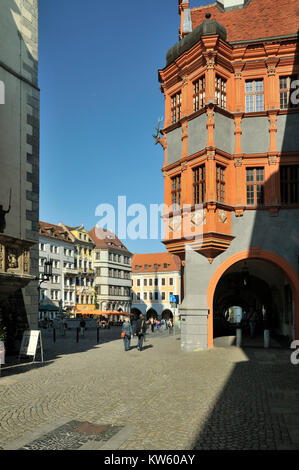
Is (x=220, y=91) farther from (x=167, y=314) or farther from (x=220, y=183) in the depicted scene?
(x=167, y=314)

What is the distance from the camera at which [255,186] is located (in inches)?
811

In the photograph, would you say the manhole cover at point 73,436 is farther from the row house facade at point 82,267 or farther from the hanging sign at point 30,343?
the row house facade at point 82,267

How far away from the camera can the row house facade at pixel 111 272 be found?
87.6 meters

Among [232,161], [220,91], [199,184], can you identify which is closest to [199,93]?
[220,91]

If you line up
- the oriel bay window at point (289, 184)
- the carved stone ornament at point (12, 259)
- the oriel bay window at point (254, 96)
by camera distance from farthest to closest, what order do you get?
the oriel bay window at point (254, 96), the oriel bay window at point (289, 184), the carved stone ornament at point (12, 259)

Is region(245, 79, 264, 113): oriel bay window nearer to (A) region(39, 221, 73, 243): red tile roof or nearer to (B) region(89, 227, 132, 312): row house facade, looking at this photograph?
(A) region(39, 221, 73, 243): red tile roof

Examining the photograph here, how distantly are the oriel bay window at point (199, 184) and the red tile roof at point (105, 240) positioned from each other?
228 ft

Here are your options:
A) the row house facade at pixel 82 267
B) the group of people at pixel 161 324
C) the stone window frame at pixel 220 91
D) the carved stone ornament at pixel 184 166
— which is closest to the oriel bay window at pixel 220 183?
the carved stone ornament at pixel 184 166

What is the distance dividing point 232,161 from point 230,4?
1023 centimetres

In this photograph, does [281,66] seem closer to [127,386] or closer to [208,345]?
[208,345]

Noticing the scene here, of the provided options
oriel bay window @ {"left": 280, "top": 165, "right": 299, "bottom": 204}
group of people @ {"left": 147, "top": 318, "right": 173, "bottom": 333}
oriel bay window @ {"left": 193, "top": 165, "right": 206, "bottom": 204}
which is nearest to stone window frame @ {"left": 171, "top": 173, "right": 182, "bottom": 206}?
oriel bay window @ {"left": 193, "top": 165, "right": 206, "bottom": 204}

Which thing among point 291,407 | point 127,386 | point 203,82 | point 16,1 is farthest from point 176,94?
point 291,407

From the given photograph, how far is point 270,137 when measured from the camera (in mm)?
20359
